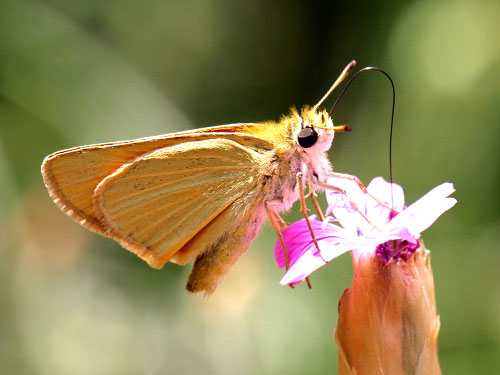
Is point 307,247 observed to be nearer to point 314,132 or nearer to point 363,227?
point 363,227

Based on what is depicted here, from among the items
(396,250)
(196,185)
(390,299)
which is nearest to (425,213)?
(396,250)

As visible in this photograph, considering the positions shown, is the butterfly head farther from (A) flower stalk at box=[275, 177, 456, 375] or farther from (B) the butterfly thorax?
(A) flower stalk at box=[275, 177, 456, 375]

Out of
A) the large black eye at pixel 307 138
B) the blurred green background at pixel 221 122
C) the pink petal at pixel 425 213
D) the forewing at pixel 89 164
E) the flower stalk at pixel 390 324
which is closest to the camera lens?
the flower stalk at pixel 390 324

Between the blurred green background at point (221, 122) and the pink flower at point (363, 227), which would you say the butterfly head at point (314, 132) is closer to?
the pink flower at point (363, 227)

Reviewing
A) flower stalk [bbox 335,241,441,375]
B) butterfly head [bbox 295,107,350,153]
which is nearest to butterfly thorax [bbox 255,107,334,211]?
butterfly head [bbox 295,107,350,153]

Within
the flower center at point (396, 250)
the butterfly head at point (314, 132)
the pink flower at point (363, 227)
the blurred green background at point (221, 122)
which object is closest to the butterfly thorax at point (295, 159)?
the butterfly head at point (314, 132)

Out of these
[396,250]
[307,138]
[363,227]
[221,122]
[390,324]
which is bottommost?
[390,324]
